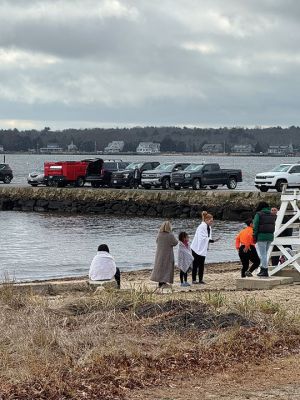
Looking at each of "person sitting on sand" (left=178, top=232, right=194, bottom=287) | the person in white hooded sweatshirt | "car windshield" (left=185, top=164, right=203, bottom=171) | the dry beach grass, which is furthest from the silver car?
the dry beach grass

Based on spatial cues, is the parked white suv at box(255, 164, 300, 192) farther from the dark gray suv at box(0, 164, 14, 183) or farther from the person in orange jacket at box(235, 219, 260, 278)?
the person in orange jacket at box(235, 219, 260, 278)

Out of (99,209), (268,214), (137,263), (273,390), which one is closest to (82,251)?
(137,263)

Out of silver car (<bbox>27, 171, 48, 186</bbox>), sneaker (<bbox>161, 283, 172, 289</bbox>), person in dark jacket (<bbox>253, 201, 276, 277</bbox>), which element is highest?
person in dark jacket (<bbox>253, 201, 276, 277</bbox>)

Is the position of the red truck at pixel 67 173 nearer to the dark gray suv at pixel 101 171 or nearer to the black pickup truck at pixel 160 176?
the dark gray suv at pixel 101 171

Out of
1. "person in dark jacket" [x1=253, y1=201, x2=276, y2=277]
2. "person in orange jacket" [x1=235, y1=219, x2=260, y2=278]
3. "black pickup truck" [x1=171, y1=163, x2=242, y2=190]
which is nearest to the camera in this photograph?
"person in dark jacket" [x1=253, y1=201, x2=276, y2=277]

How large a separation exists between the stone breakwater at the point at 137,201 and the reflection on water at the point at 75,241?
5.81 ft

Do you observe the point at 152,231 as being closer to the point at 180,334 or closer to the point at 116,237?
the point at 116,237

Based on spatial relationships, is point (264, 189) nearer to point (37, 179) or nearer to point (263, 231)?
point (37, 179)

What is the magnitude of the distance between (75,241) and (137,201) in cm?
1598

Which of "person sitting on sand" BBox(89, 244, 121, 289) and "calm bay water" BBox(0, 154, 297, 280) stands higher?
"person sitting on sand" BBox(89, 244, 121, 289)

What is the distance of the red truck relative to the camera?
60.1 m

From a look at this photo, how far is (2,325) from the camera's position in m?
11.1

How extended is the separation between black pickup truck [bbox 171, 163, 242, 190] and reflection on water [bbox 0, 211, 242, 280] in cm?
621

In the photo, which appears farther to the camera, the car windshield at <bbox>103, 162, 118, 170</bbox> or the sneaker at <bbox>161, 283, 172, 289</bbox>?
the car windshield at <bbox>103, 162, 118, 170</bbox>
